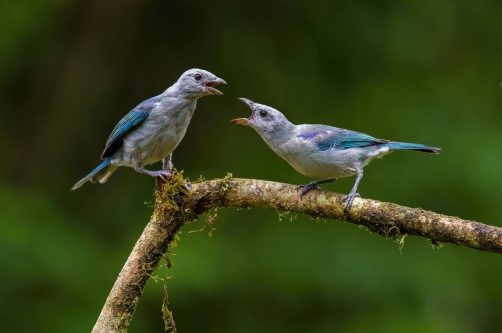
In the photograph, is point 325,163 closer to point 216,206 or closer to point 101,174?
point 216,206

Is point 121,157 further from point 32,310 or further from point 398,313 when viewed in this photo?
point 398,313

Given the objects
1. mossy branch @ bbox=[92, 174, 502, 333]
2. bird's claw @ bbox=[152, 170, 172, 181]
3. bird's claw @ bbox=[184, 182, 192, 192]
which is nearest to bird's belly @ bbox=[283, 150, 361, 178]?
mossy branch @ bbox=[92, 174, 502, 333]

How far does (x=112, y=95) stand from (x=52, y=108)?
33.6 inches

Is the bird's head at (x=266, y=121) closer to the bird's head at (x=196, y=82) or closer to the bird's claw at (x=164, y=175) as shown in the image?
the bird's head at (x=196, y=82)

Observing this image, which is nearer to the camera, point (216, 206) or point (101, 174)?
point (216, 206)

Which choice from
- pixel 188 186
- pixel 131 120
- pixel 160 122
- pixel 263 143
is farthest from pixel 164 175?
pixel 263 143

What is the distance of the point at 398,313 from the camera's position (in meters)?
7.45

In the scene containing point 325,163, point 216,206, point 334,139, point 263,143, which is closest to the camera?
point 216,206

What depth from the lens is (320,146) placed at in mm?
5055

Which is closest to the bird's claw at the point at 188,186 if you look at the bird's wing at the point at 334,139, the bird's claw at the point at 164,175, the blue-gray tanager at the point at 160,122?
the bird's claw at the point at 164,175

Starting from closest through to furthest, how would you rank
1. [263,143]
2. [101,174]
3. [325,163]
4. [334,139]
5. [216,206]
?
[216,206] < [325,163] < [334,139] < [101,174] < [263,143]

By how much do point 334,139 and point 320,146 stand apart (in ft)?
0.61

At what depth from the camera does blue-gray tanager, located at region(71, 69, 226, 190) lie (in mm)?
5238

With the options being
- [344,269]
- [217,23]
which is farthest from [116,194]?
[344,269]
